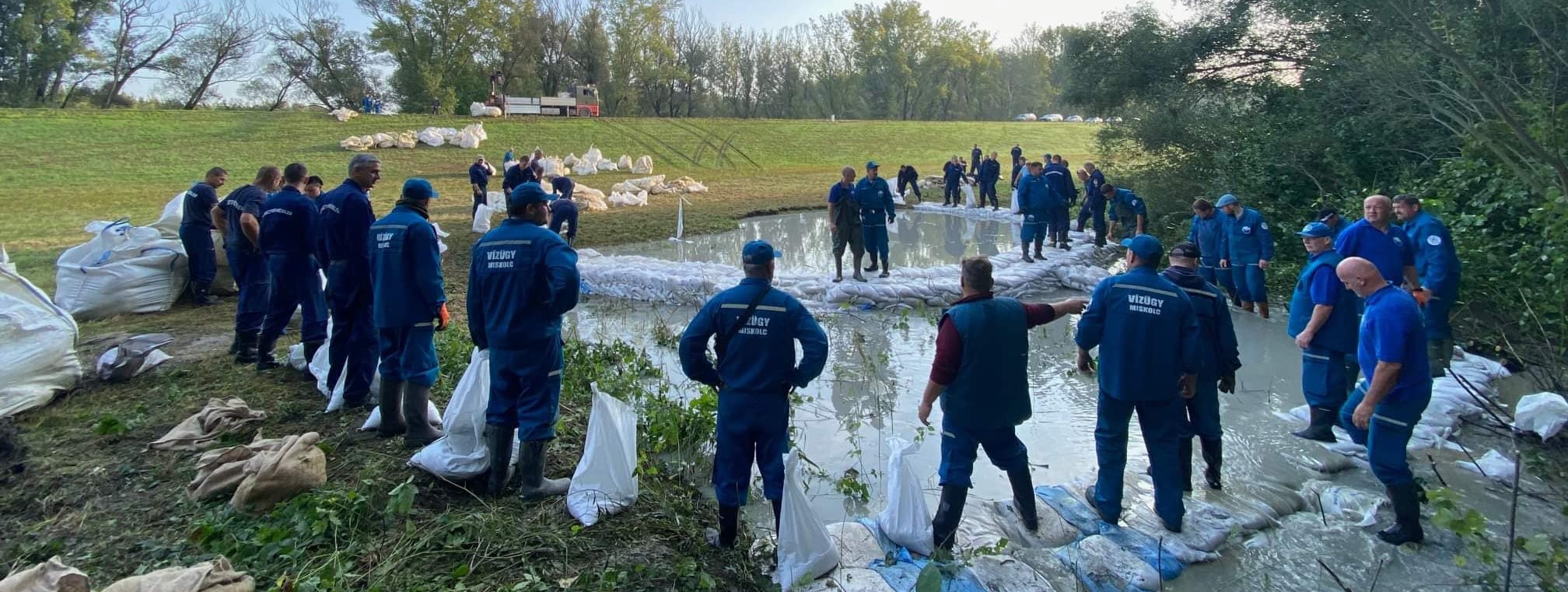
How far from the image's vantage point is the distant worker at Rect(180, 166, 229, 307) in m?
7.33

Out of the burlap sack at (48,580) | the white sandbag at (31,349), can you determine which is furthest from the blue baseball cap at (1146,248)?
the white sandbag at (31,349)

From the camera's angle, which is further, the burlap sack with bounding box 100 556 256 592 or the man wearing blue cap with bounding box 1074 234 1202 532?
the man wearing blue cap with bounding box 1074 234 1202 532

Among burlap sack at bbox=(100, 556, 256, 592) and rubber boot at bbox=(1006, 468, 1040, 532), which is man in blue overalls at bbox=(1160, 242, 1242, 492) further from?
burlap sack at bbox=(100, 556, 256, 592)

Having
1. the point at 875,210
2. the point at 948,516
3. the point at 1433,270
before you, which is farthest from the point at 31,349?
the point at 1433,270

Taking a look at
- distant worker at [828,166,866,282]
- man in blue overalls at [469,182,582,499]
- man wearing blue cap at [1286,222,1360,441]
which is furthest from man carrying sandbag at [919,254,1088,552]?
distant worker at [828,166,866,282]

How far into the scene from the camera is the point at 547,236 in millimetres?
3613

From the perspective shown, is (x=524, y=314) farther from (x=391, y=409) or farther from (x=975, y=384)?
(x=975, y=384)

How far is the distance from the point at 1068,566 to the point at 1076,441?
1.71m

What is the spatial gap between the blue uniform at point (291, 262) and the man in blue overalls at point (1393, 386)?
5.96 meters

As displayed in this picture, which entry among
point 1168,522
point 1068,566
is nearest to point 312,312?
point 1068,566

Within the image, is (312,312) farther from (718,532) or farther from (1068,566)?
(1068,566)

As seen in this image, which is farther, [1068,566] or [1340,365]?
[1340,365]

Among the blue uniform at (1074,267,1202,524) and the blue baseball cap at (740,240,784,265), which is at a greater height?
the blue baseball cap at (740,240,784,265)

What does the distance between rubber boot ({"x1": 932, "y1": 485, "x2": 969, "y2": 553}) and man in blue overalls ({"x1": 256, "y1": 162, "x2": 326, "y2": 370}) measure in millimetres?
4383
